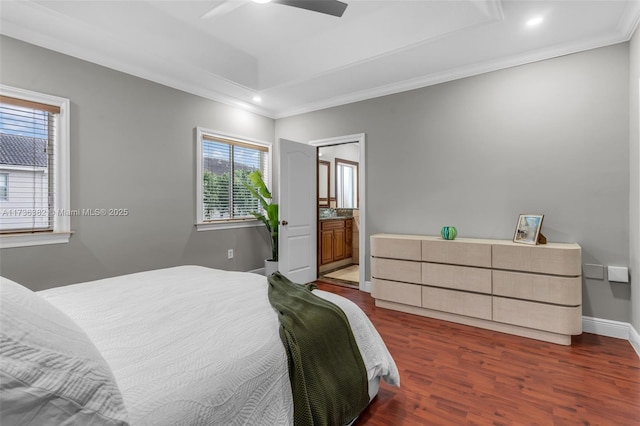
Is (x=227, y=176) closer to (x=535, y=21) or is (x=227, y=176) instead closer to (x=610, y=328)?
(x=535, y=21)

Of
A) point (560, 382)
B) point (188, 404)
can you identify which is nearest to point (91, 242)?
point (188, 404)

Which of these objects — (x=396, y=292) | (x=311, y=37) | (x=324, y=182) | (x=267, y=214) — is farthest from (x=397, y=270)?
(x=324, y=182)

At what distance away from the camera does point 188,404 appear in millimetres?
929

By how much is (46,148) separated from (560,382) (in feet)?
14.2

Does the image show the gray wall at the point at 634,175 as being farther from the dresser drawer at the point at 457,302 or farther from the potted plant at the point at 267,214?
the potted plant at the point at 267,214

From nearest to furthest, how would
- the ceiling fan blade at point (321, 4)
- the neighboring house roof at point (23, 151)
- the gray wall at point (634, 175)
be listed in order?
the ceiling fan blade at point (321, 4), the gray wall at point (634, 175), the neighboring house roof at point (23, 151)

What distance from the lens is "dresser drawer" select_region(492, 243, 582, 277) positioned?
2576mm

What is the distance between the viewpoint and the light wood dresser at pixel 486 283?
260cm

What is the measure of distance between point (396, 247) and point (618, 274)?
187 cm

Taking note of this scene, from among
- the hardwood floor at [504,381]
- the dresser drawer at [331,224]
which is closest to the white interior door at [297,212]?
the dresser drawer at [331,224]

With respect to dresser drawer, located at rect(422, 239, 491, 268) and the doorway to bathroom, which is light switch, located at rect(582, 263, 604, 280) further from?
the doorway to bathroom

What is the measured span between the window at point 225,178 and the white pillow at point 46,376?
3.24 m

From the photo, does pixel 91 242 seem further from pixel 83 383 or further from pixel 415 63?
pixel 415 63

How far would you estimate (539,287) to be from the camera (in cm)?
269
